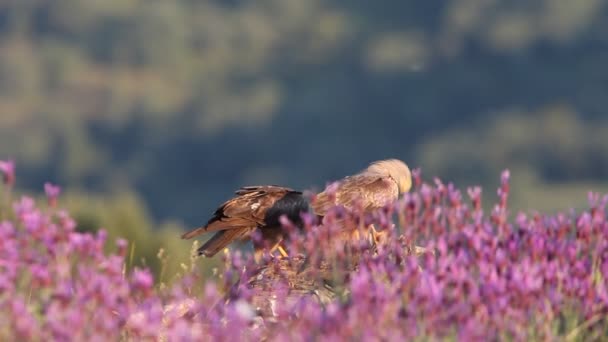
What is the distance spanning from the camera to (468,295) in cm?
566

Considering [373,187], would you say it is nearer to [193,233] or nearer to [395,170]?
[395,170]

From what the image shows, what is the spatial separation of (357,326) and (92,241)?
3.92 feet

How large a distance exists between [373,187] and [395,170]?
621mm

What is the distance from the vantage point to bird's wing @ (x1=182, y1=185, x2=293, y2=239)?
11078 mm

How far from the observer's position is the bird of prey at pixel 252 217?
11.1 m

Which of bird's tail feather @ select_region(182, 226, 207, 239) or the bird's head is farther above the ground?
the bird's head

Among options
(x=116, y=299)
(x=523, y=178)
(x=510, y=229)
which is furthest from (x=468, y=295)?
(x=523, y=178)

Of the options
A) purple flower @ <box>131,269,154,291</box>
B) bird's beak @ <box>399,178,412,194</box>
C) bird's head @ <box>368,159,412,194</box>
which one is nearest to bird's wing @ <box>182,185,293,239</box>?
bird's head @ <box>368,159,412,194</box>

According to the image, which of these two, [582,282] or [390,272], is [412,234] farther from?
[582,282]

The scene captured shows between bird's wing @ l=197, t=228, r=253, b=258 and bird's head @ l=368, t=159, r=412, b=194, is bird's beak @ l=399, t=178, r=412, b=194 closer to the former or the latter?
bird's head @ l=368, t=159, r=412, b=194

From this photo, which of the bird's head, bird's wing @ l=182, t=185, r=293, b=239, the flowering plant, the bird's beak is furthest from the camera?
the bird's beak

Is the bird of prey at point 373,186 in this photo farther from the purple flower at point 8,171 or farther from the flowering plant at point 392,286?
the purple flower at point 8,171

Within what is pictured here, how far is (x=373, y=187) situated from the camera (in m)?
10.9

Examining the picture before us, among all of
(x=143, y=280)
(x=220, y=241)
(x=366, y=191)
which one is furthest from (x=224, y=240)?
(x=143, y=280)
